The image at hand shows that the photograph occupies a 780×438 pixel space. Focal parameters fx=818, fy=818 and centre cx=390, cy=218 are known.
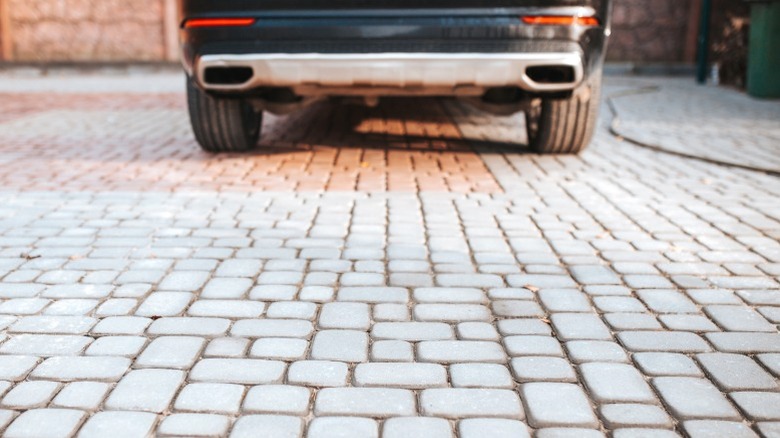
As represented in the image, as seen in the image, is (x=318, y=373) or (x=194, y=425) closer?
(x=194, y=425)

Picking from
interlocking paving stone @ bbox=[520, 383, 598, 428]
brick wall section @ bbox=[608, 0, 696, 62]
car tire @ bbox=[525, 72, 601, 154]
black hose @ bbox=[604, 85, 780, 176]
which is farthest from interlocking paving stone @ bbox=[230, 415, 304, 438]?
brick wall section @ bbox=[608, 0, 696, 62]

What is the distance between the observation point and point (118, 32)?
13.6 m

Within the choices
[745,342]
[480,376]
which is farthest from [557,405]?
[745,342]

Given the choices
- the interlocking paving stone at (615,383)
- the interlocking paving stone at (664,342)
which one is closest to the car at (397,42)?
the interlocking paving stone at (664,342)

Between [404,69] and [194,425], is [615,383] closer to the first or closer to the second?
[194,425]

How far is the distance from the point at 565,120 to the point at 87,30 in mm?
10689

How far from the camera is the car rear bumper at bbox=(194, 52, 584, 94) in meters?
4.39

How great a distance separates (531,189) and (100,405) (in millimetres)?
2946

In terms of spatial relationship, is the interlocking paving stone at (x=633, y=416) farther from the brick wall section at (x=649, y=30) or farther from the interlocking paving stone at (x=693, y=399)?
the brick wall section at (x=649, y=30)

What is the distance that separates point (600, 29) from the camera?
4559 mm

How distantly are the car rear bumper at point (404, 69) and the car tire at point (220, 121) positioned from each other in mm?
582

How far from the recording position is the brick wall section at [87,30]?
13.4 metres

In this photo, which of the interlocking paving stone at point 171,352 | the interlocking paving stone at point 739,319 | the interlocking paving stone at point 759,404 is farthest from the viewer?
the interlocking paving stone at point 739,319

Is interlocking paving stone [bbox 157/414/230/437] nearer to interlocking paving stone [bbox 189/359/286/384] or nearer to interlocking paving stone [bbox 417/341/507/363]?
interlocking paving stone [bbox 189/359/286/384]
